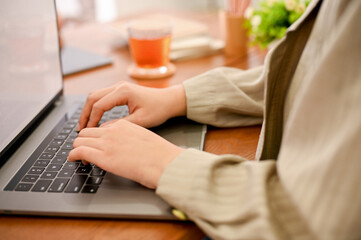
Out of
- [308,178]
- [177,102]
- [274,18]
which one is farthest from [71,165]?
[274,18]

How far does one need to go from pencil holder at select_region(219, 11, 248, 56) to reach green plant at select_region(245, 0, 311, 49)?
0.06m

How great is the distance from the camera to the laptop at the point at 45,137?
509 mm

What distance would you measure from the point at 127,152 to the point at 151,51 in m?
0.54

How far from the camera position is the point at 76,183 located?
1.81ft

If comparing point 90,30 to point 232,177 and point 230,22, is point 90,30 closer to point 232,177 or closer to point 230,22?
point 230,22

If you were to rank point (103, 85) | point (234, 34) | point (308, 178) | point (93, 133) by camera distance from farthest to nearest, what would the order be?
point (234, 34), point (103, 85), point (93, 133), point (308, 178)

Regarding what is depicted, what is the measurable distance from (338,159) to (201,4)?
3.97 metres

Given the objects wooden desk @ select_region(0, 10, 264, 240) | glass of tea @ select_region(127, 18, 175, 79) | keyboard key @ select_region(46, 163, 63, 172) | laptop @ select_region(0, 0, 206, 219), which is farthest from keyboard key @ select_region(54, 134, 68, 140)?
glass of tea @ select_region(127, 18, 175, 79)

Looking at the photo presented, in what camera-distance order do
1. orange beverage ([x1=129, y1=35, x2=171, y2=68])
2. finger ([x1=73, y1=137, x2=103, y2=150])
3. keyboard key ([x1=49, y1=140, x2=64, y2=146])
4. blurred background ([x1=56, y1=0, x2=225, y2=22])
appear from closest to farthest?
finger ([x1=73, y1=137, x2=103, y2=150]) → keyboard key ([x1=49, y1=140, x2=64, y2=146]) → orange beverage ([x1=129, y1=35, x2=171, y2=68]) → blurred background ([x1=56, y1=0, x2=225, y2=22])

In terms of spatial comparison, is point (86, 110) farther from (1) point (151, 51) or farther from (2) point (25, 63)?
(1) point (151, 51)

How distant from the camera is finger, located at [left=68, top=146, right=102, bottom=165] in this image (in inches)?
22.1

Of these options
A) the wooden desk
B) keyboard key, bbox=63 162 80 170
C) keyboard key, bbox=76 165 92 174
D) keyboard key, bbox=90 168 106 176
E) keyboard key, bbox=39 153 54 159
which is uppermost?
keyboard key, bbox=90 168 106 176

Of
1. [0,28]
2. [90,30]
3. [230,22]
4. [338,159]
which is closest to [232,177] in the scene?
[338,159]

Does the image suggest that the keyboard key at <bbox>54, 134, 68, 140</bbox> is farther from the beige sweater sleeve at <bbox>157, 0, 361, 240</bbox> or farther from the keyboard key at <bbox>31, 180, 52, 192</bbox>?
the beige sweater sleeve at <bbox>157, 0, 361, 240</bbox>
